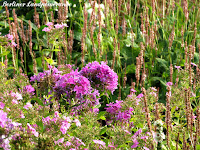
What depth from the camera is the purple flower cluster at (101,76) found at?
185 centimetres

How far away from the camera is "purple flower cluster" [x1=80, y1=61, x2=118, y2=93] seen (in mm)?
1846

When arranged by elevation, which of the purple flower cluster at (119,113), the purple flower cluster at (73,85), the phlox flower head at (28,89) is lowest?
the purple flower cluster at (119,113)

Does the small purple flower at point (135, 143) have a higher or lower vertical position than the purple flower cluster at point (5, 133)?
lower

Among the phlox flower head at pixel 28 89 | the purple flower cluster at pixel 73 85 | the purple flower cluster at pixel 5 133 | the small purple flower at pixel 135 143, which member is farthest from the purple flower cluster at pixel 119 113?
the purple flower cluster at pixel 5 133

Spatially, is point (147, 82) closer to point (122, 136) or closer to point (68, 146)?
point (122, 136)

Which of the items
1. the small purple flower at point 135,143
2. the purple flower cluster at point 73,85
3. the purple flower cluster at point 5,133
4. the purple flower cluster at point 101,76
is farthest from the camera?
the purple flower cluster at point 101,76

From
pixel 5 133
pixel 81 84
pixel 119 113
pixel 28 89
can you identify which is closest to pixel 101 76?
Answer: pixel 81 84

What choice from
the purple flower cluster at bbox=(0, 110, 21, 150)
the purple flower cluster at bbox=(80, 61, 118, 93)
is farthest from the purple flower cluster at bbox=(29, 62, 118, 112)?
the purple flower cluster at bbox=(0, 110, 21, 150)

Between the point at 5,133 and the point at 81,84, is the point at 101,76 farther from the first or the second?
the point at 5,133

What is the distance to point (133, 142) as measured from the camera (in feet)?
5.00

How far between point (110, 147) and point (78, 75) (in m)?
0.56

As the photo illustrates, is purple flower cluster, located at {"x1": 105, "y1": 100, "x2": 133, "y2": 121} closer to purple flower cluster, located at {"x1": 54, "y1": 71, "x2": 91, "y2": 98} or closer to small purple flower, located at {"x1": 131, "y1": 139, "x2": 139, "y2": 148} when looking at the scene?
purple flower cluster, located at {"x1": 54, "y1": 71, "x2": 91, "y2": 98}

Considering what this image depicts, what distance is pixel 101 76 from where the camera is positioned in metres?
1.84

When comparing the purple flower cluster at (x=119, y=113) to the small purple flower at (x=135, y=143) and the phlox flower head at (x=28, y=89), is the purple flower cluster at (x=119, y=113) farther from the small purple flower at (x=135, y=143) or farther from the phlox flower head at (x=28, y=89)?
the phlox flower head at (x=28, y=89)
